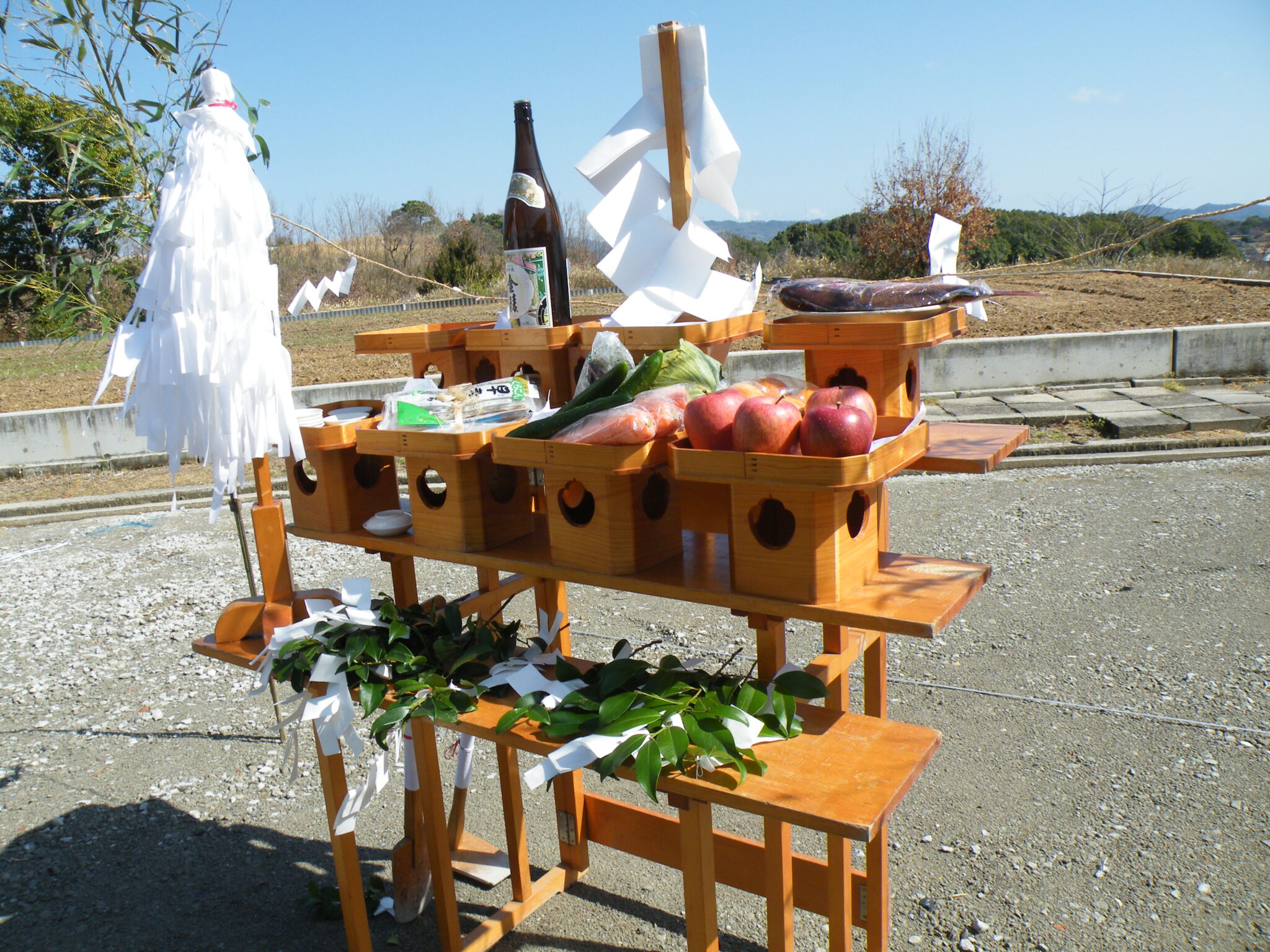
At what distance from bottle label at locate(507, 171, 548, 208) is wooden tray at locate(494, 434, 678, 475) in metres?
0.70

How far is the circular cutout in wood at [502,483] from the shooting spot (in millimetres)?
1868

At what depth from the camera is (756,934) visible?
2648 millimetres

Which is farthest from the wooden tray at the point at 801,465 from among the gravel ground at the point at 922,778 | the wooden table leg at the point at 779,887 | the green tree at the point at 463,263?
the green tree at the point at 463,263

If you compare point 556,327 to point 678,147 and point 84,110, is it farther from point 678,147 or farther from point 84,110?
point 84,110

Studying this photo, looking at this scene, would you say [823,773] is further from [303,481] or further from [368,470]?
[303,481]

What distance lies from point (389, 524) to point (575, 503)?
1.62 feet

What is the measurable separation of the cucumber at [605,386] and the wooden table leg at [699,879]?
2.36ft

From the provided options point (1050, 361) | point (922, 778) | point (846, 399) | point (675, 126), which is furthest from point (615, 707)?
point (1050, 361)

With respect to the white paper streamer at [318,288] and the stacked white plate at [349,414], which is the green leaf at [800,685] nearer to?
the stacked white plate at [349,414]

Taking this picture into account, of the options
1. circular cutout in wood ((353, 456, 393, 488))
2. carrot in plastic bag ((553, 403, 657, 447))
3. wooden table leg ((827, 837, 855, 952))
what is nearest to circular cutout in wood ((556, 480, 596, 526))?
carrot in plastic bag ((553, 403, 657, 447))

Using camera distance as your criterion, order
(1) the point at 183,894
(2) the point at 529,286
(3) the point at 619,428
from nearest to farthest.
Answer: (3) the point at 619,428 < (2) the point at 529,286 < (1) the point at 183,894

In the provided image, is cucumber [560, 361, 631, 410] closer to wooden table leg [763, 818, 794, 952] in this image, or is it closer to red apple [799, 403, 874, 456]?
red apple [799, 403, 874, 456]

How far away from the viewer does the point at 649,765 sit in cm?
148

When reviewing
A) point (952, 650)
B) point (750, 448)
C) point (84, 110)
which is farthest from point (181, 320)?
point (952, 650)
